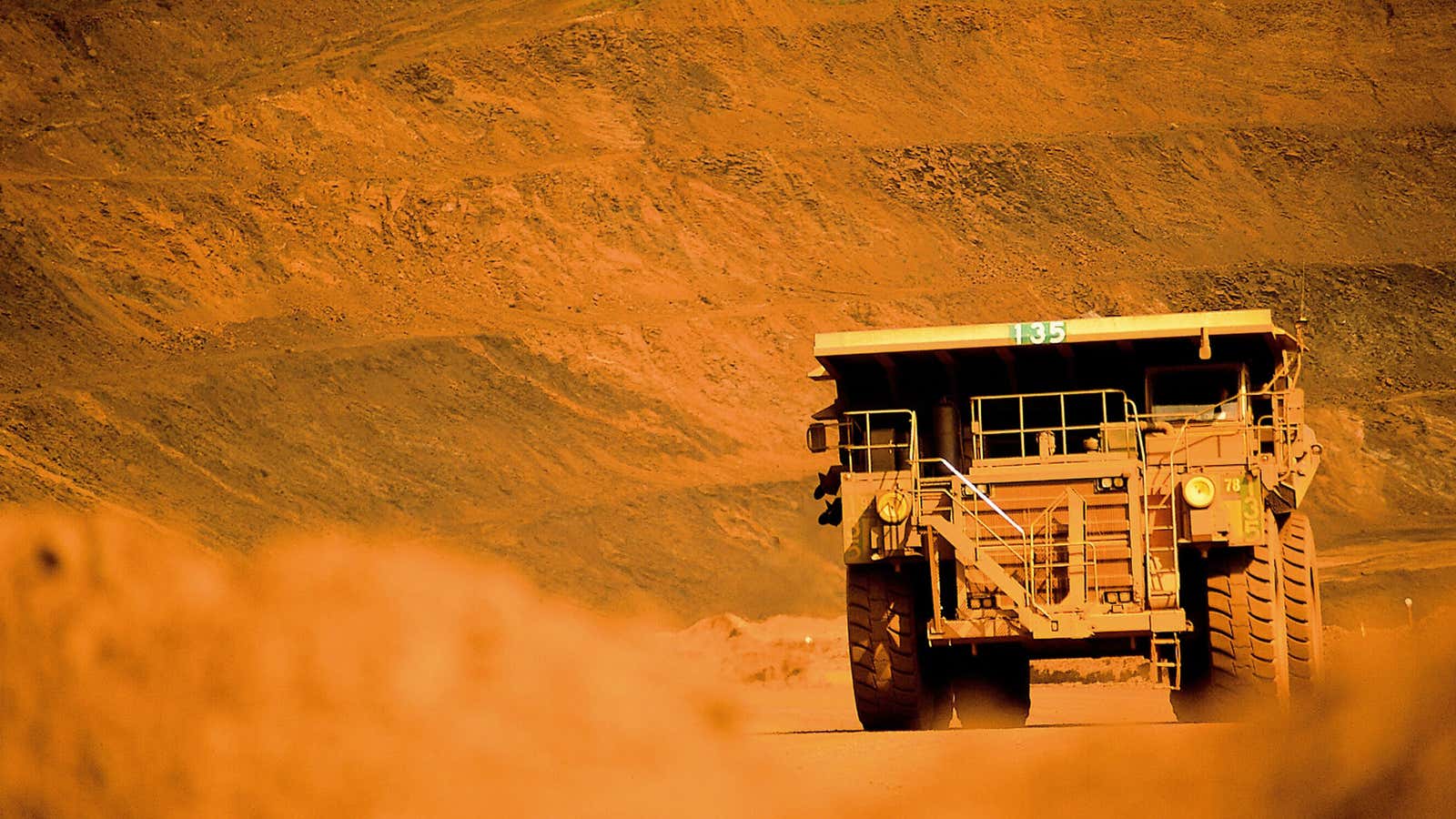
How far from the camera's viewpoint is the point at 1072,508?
52.0 feet

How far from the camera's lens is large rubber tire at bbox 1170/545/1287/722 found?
15.7m

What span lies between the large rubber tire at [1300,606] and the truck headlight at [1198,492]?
163 centimetres

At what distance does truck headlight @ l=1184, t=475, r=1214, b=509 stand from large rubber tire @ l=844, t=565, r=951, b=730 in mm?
2540

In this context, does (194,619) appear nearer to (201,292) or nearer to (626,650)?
(626,650)

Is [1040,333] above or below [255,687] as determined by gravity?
above

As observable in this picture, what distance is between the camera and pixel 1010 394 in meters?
17.1

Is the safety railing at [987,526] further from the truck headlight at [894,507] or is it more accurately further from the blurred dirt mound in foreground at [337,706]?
the blurred dirt mound in foreground at [337,706]

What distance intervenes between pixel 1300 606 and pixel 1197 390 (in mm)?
1970

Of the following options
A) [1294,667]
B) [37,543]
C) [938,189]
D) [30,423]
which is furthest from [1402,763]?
[938,189]

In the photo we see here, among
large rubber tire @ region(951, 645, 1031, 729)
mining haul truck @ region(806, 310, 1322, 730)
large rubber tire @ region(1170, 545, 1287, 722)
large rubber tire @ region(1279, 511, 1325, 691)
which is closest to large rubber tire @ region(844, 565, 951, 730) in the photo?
mining haul truck @ region(806, 310, 1322, 730)

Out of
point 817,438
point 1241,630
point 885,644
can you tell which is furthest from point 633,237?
point 1241,630

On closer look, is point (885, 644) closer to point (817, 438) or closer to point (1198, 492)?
point (817, 438)

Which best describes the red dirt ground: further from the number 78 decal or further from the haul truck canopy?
the number 78 decal

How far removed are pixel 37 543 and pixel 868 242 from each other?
51.9 metres
